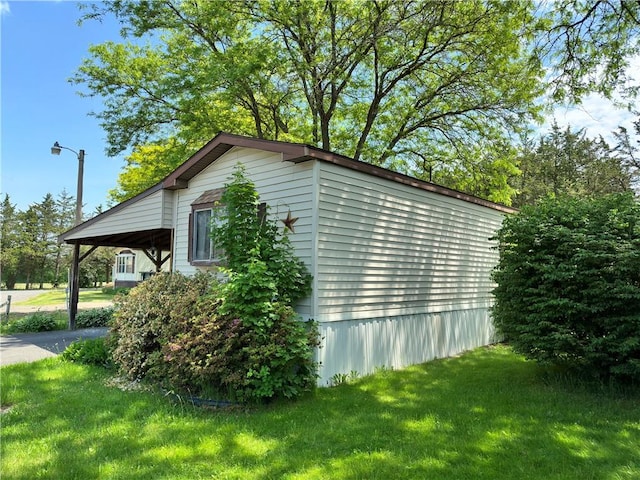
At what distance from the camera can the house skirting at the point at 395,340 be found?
6.09 metres

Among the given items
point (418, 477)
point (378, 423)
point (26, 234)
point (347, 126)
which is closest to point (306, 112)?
point (347, 126)

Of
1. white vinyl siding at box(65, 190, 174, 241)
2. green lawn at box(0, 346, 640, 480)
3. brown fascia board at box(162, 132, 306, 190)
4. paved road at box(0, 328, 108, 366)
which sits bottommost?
paved road at box(0, 328, 108, 366)

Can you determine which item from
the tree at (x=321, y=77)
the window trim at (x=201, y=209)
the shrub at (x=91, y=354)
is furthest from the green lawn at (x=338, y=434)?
the tree at (x=321, y=77)

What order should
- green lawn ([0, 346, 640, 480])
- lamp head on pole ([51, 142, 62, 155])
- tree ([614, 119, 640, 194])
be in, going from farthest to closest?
tree ([614, 119, 640, 194])
lamp head on pole ([51, 142, 62, 155])
green lawn ([0, 346, 640, 480])

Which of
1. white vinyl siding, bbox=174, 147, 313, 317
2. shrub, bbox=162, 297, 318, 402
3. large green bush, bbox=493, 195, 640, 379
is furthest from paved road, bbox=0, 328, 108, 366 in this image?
large green bush, bbox=493, 195, 640, 379

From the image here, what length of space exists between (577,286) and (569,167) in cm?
2083

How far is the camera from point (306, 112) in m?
15.5

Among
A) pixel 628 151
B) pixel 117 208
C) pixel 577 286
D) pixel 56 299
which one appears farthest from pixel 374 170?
pixel 56 299

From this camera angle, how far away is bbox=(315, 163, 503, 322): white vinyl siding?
20.2 feet

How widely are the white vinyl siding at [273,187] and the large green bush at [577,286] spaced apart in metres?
3.13

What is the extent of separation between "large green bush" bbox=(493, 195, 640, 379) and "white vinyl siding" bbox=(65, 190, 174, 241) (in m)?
6.74

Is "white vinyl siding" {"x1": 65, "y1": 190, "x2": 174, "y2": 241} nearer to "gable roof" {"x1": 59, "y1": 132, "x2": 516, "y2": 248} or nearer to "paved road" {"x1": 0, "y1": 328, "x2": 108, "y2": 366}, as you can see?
"gable roof" {"x1": 59, "y1": 132, "x2": 516, "y2": 248}

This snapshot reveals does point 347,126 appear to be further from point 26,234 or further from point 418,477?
point 26,234

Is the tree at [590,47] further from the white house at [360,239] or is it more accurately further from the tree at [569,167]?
the tree at [569,167]
